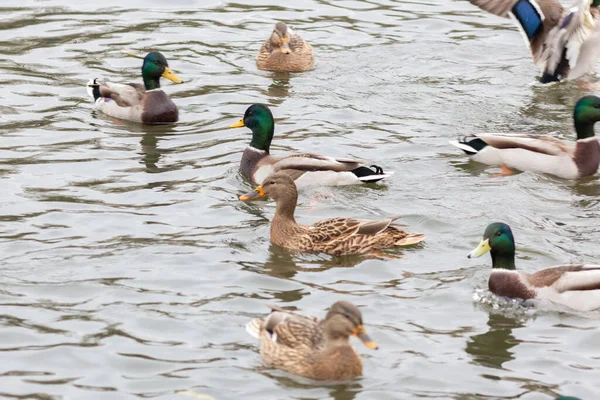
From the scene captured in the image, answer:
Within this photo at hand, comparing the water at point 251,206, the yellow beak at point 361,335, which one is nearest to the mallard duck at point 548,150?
the water at point 251,206

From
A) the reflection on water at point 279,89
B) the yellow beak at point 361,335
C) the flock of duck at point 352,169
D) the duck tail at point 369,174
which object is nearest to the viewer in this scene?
the yellow beak at point 361,335

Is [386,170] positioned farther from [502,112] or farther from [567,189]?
[502,112]

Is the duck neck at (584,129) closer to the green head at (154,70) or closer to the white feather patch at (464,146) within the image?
the white feather patch at (464,146)

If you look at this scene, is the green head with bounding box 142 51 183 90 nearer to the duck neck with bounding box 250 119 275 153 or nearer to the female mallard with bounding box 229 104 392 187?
the duck neck with bounding box 250 119 275 153

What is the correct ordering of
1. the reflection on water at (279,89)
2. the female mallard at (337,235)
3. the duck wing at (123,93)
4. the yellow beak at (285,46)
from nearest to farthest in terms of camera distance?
the female mallard at (337,235), the duck wing at (123,93), the reflection on water at (279,89), the yellow beak at (285,46)

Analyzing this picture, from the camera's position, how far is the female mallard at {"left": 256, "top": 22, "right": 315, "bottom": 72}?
1723 centimetres

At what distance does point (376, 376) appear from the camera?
28.8ft

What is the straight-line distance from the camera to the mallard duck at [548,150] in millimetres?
13734

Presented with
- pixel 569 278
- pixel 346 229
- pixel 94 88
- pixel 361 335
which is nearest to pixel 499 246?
pixel 569 278

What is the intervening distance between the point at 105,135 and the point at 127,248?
4034 millimetres

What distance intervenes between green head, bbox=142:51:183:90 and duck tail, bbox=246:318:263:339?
7.05 metres

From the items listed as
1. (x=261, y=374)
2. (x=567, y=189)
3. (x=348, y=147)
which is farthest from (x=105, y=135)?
(x=261, y=374)

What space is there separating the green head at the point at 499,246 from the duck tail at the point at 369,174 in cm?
269

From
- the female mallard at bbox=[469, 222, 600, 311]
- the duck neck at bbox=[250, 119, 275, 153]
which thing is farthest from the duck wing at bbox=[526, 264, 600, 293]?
the duck neck at bbox=[250, 119, 275, 153]
